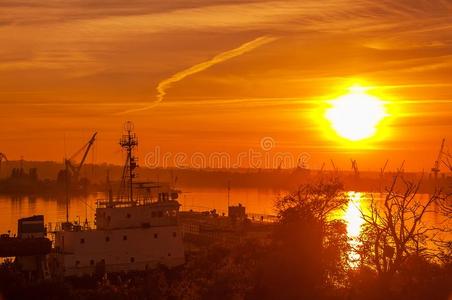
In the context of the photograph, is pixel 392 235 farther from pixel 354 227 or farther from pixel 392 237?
pixel 354 227

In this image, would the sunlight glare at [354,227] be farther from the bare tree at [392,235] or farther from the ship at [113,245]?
the ship at [113,245]

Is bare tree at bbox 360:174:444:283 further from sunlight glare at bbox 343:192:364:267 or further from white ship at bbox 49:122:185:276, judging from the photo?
white ship at bbox 49:122:185:276

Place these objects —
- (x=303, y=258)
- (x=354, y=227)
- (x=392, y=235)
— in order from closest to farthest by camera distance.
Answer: (x=392, y=235) < (x=303, y=258) < (x=354, y=227)

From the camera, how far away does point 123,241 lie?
24.2 metres

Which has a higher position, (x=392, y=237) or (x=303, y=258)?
(x=392, y=237)

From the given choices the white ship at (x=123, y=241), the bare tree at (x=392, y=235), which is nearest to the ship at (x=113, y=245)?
the white ship at (x=123, y=241)

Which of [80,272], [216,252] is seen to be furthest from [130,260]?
[216,252]

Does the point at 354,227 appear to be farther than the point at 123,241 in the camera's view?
Yes

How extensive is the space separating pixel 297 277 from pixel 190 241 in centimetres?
2671

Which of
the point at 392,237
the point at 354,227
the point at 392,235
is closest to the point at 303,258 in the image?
the point at 392,237

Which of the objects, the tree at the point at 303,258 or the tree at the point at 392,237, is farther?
the tree at the point at 303,258

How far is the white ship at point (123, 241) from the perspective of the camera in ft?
78.2

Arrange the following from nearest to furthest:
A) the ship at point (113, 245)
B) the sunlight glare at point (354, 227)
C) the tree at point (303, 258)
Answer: the tree at point (303, 258) → the sunlight glare at point (354, 227) → the ship at point (113, 245)

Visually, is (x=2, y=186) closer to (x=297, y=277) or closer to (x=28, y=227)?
(x=28, y=227)
